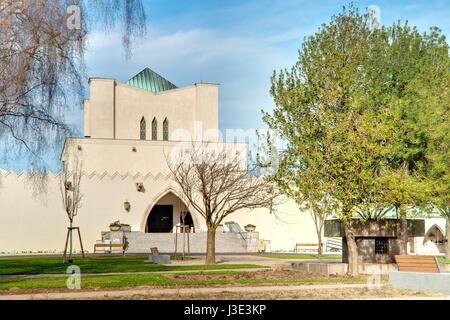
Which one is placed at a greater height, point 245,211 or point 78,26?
point 78,26

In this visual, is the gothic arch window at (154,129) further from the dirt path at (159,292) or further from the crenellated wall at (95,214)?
the dirt path at (159,292)

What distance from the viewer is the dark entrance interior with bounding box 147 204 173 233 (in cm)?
5531

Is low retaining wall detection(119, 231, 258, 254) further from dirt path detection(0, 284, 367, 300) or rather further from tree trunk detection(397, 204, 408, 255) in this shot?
dirt path detection(0, 284, 367, 300)

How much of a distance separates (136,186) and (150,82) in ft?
46.2

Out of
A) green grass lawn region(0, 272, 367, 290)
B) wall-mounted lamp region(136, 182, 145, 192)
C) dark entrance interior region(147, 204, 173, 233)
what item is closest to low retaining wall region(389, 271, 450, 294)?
green grass lawn region(0, 272, 367, 290)

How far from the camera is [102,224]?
50156mm

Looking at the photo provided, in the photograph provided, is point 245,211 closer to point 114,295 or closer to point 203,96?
point 203,96

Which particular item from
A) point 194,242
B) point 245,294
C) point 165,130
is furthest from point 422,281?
point 165,130

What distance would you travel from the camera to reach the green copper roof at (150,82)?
6200cm

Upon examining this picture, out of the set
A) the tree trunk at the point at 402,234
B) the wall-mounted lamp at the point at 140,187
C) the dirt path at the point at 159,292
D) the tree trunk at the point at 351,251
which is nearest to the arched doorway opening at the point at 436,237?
the wall-mounted lamp at the point at 140,187
